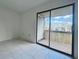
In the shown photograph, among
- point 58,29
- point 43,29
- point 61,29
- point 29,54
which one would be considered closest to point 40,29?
point 43,29

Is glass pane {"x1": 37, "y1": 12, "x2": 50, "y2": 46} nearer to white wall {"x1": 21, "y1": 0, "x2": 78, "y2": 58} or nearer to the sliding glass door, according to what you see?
the sliding glass door

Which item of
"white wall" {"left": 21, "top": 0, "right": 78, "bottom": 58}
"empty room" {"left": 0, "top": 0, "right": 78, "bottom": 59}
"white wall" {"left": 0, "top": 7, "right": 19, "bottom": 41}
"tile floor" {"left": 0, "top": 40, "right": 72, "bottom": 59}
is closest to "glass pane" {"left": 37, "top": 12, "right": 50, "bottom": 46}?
"empty room" {"left": 0, "top": 0, "right": 78, "bottom": 59}

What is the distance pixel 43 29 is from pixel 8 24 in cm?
278

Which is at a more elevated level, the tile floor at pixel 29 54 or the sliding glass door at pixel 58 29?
the sliding glass door at pixel 58 29

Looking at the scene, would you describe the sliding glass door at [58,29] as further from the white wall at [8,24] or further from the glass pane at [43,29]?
the white wall at [8,24]

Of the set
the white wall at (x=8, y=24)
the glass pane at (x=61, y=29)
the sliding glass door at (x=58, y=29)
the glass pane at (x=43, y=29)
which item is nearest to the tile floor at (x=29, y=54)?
the sliding glass door at (x=58, y=29)

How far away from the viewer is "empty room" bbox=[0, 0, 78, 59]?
304 cm

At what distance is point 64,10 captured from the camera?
349 cm

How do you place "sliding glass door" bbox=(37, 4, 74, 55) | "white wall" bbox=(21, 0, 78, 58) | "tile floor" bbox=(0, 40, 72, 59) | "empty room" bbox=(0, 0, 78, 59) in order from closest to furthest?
"tile floor" bbox=(0, 40, 72, 59) < "empty room" bbox=(0, 0, 78, 59) < "sliding glass door" bbox=(37, 4, 74, 55) < "white wall" bbox=(21, 0, 78, 58)

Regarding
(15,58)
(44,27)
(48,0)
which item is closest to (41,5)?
(48,0)

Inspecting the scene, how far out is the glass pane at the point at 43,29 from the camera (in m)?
4.38

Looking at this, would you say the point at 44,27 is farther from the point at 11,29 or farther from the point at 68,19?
the point at 11,29

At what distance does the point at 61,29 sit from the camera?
373cm

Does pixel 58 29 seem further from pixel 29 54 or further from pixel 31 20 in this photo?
pixel 31 20
